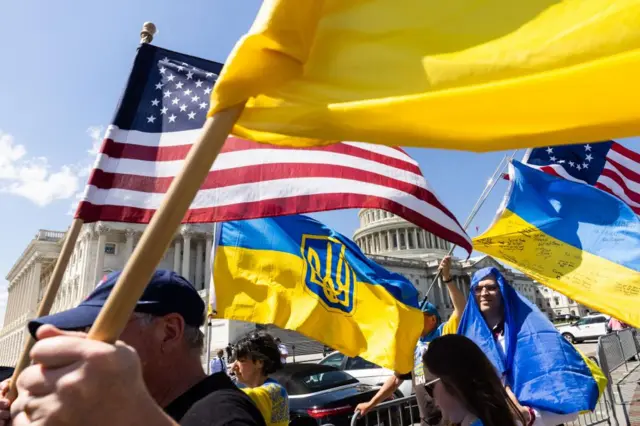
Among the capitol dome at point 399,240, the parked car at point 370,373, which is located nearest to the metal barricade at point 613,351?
the parked car at point 370,373

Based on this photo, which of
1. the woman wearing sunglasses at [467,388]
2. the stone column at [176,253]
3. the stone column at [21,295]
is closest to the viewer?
the woman wearing sunglasses at [467,388]

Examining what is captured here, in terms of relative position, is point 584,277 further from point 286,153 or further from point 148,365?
point 148,365

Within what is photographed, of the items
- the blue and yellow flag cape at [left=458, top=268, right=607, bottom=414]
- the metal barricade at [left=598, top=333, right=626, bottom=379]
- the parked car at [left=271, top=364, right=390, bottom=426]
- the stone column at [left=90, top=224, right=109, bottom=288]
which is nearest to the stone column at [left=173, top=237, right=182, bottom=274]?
the stone column at [left=90, top=224, right=109, bottom=288]

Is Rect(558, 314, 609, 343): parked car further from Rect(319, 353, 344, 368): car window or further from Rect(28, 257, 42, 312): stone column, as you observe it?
Rect(28, 257, 42, 312): stone column

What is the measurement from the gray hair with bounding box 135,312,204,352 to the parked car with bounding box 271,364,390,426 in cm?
544

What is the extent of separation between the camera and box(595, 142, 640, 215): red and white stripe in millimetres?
6566

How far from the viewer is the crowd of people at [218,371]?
78 cm

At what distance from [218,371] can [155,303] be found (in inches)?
28.0

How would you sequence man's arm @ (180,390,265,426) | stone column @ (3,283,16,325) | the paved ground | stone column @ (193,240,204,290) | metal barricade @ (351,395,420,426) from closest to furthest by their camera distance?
man's arm @ (180,390,265,426) < metal barricade @ (351,395,420,426) < the paved ground < stone column @ (193,240,204,290) < stone column @ (3,283,16,325)

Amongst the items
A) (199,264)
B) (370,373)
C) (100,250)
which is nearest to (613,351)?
(370,373)

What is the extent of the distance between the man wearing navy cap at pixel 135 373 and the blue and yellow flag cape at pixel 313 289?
102 inches

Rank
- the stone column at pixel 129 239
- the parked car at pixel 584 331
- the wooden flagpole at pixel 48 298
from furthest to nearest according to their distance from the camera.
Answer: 1. the stone column at pixel 129 239
2. the parked car at pixel 584 331
3. the wooden flagpole at pixel 48 298

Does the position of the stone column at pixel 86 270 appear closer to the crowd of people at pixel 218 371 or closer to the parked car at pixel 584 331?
the parked car at pixel 584 331

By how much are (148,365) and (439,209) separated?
256 cm
